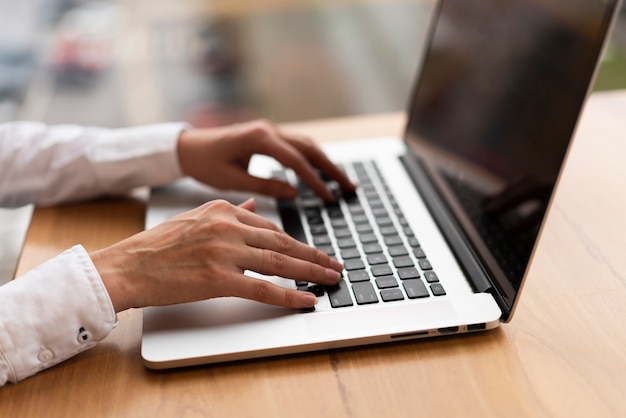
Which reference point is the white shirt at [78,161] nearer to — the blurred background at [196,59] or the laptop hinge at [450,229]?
the laptop hinge at [450,229]

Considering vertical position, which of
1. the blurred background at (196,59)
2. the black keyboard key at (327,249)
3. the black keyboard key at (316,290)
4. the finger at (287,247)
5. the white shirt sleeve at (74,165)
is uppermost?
the finger at (287,247)

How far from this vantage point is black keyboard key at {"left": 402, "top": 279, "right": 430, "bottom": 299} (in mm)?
673

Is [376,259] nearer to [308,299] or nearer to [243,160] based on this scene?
[308,299]

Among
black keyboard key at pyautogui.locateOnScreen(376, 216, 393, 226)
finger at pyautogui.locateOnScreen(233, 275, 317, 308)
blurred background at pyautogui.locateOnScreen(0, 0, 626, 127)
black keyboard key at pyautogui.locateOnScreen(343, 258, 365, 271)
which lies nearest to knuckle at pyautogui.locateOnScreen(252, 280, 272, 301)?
finger at pyautogui.locateOnScreen(233, 275, 317, 308)

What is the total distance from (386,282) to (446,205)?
0.60ft

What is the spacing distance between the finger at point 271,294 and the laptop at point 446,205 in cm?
1

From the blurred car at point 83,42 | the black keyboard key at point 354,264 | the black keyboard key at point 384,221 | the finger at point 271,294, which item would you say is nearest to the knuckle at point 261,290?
the finger at point 271,294

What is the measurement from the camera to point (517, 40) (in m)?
0.76

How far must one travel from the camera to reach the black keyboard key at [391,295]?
2.19ft

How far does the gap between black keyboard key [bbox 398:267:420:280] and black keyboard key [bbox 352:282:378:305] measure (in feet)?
0.12

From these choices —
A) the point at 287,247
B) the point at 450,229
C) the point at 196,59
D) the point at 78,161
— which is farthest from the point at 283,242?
the point at 196,59

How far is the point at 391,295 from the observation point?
0.67 metres

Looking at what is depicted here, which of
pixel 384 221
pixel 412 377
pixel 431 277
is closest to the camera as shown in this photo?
pixel 412 377

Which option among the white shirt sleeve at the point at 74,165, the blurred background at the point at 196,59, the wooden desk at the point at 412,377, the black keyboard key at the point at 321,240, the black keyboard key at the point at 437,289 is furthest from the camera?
the blurred background at the point at 196,59
